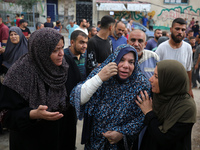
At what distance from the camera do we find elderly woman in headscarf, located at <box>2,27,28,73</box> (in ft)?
11.2

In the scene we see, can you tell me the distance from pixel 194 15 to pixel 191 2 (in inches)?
57.3

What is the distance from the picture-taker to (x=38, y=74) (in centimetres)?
165

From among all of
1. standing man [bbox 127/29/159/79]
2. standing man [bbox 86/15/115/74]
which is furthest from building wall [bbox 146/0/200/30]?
standing man [bbox 127/29/159/79]

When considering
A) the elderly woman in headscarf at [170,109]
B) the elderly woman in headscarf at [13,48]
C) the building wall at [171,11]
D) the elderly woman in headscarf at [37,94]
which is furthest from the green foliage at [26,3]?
the elderly woman in headscarf at [170,109]

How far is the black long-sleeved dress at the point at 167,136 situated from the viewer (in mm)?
1555

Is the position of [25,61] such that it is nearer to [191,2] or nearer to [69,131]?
[69,131]

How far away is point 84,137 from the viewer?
188 cm

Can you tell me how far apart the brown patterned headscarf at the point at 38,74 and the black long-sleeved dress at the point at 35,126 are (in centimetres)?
8

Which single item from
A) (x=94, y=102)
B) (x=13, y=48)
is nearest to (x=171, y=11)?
(x=13, y=48)

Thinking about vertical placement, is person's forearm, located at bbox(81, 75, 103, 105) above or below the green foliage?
below

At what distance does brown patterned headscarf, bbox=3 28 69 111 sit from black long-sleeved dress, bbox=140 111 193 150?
2.80 ft

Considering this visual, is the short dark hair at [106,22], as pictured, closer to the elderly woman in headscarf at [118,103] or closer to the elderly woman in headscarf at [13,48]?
the elderly woman in headscarf at [13,48]

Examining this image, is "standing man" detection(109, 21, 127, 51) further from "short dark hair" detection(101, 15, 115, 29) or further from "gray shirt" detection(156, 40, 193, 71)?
"gray shirt" detection(156, 40, 193, 71)

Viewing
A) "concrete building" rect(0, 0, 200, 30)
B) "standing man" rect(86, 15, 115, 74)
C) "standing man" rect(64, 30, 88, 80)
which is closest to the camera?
"standing man" rect(64, 30, 88, 80)
